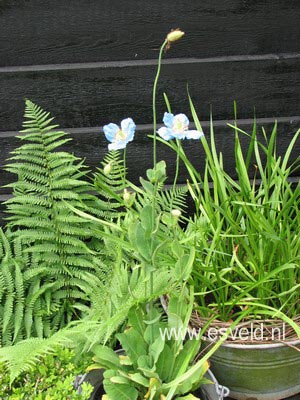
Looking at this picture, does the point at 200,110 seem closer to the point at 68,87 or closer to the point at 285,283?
the point at 68,87

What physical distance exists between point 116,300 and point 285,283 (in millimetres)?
453

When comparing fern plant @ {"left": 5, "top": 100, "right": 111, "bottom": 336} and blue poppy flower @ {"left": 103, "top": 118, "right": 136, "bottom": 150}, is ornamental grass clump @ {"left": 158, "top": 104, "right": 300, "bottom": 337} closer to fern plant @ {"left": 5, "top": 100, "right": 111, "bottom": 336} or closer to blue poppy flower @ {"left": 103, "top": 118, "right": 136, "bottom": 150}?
blue poppy flower @ {"left": 103, "top": 118, "right": 136, "bottom": 150}

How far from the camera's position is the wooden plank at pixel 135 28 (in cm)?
168

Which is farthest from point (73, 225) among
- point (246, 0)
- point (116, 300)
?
point (246, 0)

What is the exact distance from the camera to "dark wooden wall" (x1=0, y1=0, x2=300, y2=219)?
67.0 inches

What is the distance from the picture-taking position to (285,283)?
1.31m

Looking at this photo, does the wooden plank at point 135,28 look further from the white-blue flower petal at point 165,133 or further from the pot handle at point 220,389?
the pot handle at point 220,389

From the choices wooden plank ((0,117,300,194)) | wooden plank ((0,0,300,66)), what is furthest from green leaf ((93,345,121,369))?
wooden plank ((0,0,300,66))

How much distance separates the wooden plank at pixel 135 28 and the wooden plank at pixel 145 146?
0.26 m

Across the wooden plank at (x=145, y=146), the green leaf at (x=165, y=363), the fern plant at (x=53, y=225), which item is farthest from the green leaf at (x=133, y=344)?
the wooden plank at (x=145, y=146)

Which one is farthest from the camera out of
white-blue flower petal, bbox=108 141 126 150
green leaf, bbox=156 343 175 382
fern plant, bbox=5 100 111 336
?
fern plant, bbox=5 100 111 336

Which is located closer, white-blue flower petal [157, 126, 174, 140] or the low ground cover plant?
white-blue flower petal [157, 126, 174, 140]

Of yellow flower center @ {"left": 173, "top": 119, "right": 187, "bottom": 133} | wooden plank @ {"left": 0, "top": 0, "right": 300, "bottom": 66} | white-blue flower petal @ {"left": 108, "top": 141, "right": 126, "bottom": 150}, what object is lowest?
white-blue flower petal @ {"left": 108, "top": 141, "right": 126, "bottom": 150}

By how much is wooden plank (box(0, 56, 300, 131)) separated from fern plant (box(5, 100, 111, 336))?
0.14m
